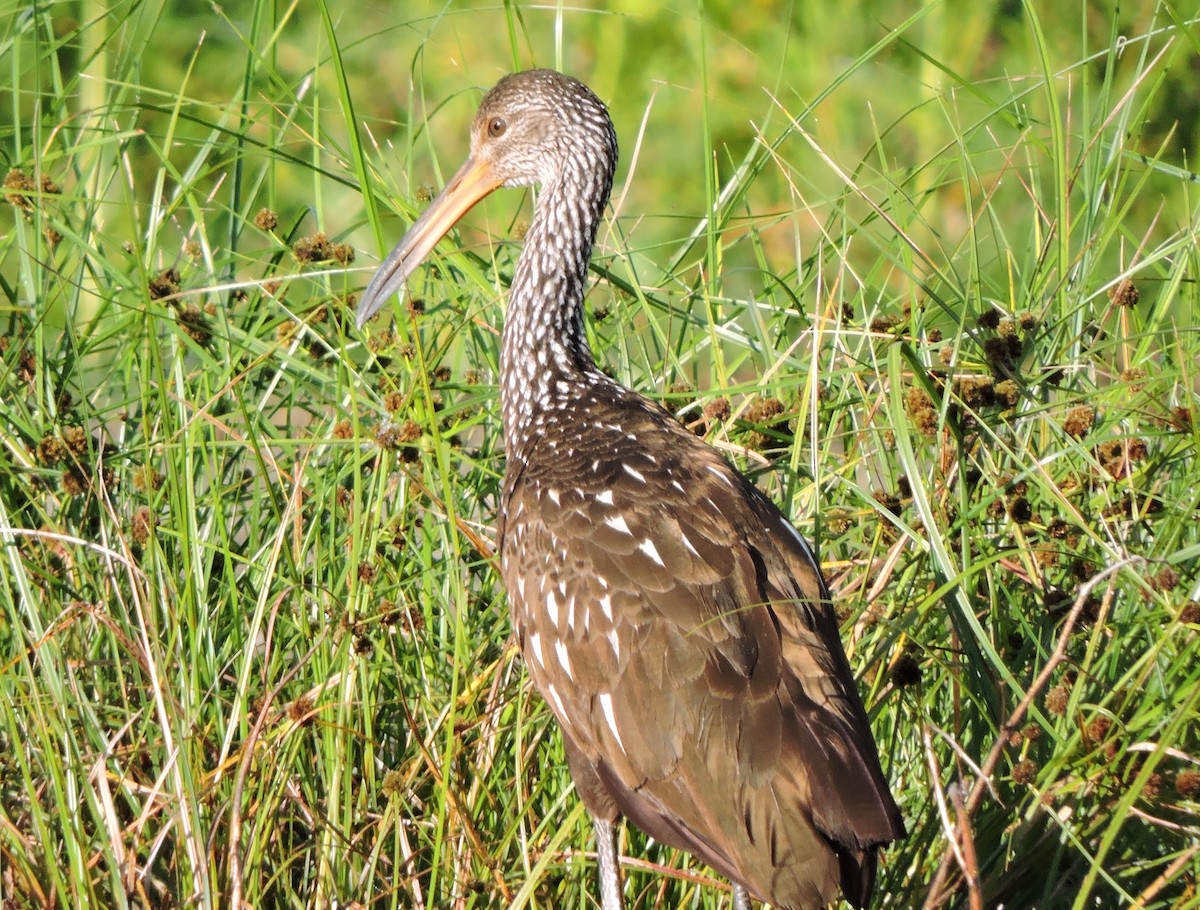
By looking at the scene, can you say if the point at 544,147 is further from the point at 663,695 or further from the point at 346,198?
the point at 346,198

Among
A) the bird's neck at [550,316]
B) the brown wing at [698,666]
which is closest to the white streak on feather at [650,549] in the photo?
the brown wing at [698,666]

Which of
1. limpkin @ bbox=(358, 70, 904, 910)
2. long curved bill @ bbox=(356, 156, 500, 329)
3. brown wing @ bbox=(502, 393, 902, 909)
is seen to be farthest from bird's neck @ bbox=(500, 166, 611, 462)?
brown wing @ bbox=(502, 393, 902, 909)

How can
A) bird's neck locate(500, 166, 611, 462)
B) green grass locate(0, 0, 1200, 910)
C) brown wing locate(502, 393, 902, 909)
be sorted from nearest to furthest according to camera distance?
1. brown wing locate(502, 393, 902, 909)
2. green grass locate(0, 0, 1200, 910)
3. bird's neck locate(500, 166, 611, 462)

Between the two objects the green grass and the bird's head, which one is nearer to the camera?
the green grass

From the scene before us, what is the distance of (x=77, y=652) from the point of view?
9.43 ft

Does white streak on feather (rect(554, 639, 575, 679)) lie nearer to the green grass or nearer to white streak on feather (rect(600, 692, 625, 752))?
white streak on feather (rect(600, 692, 625, 752))

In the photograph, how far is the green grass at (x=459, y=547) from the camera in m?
2.53

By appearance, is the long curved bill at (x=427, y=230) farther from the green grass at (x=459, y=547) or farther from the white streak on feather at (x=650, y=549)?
the white streak on feather at (x=650, y=549)

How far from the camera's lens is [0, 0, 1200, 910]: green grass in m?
2.53

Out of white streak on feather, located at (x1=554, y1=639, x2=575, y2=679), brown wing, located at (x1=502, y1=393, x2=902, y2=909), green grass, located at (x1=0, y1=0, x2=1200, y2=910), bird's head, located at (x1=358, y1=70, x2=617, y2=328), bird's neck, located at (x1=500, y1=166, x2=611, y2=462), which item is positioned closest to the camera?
brown wing, located at (x1=502, y1=393, x2=902, y2=909)

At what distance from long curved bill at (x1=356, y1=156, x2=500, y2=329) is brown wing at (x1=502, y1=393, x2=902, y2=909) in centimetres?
57

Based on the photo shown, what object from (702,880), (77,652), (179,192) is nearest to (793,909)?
(702,880)

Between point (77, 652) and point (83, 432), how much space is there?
1.32 feet

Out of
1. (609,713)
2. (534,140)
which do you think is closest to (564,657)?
(609,713)
